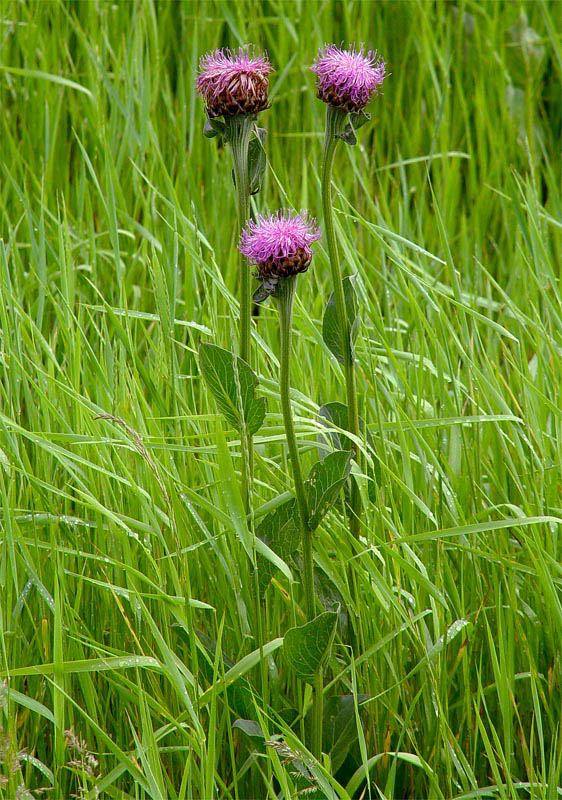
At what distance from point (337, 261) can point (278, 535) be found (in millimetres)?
293

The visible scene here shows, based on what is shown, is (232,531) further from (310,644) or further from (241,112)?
(241,112)

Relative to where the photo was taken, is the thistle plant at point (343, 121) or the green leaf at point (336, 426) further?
the green leaf at point (336, 426)

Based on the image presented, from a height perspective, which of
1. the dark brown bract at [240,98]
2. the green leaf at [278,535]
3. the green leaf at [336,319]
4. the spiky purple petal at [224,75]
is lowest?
the green leaf at [278,535]

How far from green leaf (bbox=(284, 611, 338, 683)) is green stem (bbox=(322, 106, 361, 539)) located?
171mm

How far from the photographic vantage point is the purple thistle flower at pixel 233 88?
2.82 ft

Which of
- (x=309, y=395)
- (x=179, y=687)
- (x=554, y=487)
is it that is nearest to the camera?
(x=179, y=687)

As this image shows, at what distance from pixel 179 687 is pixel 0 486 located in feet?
1.00

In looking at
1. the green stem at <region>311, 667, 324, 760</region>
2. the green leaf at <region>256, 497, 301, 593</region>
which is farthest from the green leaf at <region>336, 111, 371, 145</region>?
the green stem at <region>311, 667, 324, 760</region>

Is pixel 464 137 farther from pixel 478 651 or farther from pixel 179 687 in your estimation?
pixel 179 687

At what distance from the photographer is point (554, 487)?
3.63 feet

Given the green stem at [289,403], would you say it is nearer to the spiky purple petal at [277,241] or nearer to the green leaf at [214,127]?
the spiky purple petal at [277,241]

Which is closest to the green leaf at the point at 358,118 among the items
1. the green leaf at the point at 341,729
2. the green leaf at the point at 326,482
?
the green leaf at the point at 326,482

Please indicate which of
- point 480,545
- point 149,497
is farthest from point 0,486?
point 480,545

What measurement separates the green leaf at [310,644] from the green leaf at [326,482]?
0.09m
